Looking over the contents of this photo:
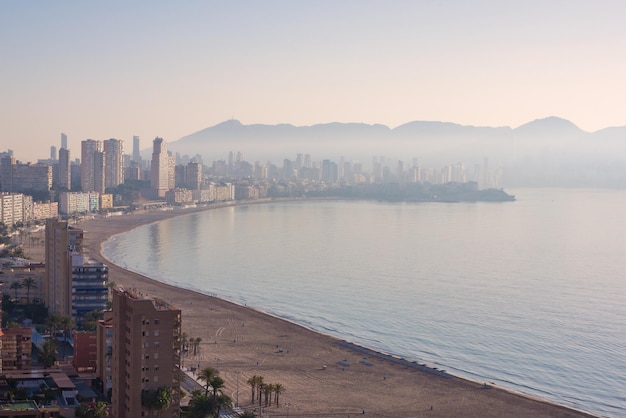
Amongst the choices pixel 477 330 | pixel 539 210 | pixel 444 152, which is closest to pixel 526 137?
pixel 444 152

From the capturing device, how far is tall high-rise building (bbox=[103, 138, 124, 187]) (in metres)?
54.1

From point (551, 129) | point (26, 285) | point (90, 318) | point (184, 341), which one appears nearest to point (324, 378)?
point (184, 341)

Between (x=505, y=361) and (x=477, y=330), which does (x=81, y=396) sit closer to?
(x=505, y=361)

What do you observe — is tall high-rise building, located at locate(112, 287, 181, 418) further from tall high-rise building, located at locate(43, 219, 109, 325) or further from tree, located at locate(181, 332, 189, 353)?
tall high-rise building, located at locate(43, 219, 109, 325)

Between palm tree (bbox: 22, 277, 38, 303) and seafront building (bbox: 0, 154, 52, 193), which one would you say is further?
seafront building (bbox: 0, 154, 52, 193)

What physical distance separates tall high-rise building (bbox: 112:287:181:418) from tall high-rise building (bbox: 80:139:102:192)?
4304cm

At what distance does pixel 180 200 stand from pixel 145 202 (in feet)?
8.70

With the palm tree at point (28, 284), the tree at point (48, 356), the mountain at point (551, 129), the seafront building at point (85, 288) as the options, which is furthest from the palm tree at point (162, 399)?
the mountain at point (551, 129)

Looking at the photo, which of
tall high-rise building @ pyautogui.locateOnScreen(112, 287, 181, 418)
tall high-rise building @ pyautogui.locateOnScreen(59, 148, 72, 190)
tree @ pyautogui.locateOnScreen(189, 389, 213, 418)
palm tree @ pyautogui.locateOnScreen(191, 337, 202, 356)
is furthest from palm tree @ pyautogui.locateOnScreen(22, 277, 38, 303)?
tall high-rise building @ pyautogui.locateOnScreen(59, 148, 72, 190)

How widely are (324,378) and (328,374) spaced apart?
0.72 feet

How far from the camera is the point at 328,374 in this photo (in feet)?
39.1

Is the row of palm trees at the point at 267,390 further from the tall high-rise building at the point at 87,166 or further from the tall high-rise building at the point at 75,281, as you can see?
the tall high-rise building at the point at 87,166

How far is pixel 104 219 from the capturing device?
1619 inches

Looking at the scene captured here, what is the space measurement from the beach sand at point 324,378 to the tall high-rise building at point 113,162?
39.8m
